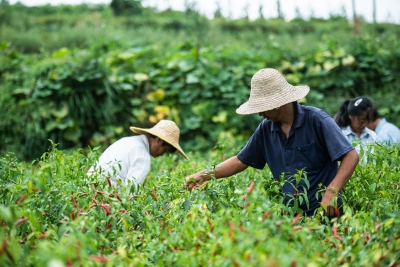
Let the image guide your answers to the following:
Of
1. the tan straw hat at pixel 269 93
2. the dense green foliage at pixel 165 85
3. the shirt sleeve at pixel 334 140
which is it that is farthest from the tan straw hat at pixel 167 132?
the dense green foliage at pixel 165 85

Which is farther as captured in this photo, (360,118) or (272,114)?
(360,118)

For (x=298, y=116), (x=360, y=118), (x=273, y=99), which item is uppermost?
(x=273, y=99)

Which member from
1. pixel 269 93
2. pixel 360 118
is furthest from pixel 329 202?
pixel 360 118

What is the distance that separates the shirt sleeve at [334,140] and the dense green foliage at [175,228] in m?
0.25

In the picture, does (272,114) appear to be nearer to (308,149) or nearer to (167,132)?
(308,149)

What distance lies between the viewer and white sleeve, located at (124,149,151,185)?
11.8 ft

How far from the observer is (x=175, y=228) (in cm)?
210

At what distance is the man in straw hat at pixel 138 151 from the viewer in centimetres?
361

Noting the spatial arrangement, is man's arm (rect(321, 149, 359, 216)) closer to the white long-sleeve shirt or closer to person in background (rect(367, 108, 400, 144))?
the white long-sleeve shirt

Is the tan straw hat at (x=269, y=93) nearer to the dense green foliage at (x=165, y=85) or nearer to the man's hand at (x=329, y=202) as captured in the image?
the man's hand at (x=329, y=202)

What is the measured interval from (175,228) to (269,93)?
49.5 inches

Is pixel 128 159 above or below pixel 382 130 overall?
above

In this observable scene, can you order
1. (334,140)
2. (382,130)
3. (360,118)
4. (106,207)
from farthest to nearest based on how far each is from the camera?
(382,130)
(360,118)
(334,140)
(106,207)

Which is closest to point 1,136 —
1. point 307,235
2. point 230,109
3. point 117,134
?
point 117,134
